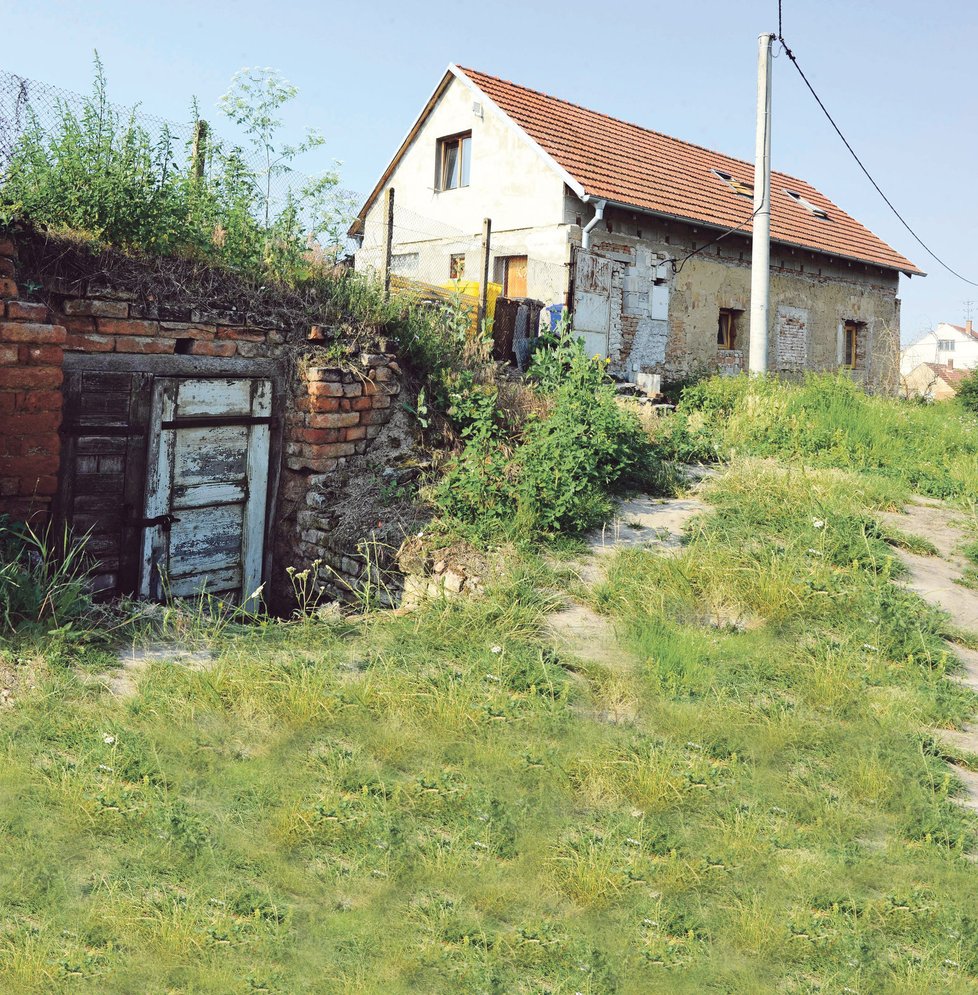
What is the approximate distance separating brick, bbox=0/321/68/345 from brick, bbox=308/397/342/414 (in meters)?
1.77

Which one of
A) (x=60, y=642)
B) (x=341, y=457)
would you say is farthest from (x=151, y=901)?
(x=341, y=457)

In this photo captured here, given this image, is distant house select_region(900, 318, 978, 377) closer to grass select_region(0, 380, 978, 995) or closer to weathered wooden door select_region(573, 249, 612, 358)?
weathered wooden door select_region(573, 249, 612, 358)

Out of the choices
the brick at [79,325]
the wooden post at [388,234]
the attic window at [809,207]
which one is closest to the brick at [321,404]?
the brick at [79,325]

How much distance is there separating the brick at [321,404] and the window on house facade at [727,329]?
1187cm

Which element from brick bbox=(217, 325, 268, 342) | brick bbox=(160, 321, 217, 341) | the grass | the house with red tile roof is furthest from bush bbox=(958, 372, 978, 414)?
brick bbox=(160, 321, 217, 341)

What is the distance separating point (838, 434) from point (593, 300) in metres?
6.36

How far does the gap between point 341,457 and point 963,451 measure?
6069mm

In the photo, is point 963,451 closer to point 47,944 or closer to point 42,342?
point 42,342

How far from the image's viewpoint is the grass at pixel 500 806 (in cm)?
256

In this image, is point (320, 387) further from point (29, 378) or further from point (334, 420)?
point (29, 378)

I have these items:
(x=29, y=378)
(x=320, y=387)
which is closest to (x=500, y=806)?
(x=29, y=378)

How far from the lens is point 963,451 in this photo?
878 centimetres

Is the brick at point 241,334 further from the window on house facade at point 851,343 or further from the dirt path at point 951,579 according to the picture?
the window on house facade at point 851,343

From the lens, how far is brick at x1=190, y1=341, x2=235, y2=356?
6176 millimetres
